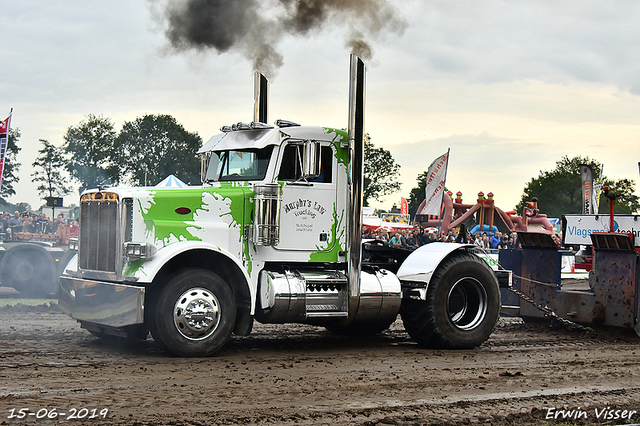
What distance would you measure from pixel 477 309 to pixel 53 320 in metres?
6.58

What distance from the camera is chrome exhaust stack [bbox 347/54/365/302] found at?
902 cm

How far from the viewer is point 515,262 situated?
1218cm

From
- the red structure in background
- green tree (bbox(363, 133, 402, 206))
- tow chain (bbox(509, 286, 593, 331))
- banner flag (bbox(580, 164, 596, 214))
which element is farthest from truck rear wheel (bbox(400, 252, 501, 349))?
green tree (bbox(363, 133, 402, 206))

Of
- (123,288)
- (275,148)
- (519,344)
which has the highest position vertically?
(275,148)

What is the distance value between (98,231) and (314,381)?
10.7ft

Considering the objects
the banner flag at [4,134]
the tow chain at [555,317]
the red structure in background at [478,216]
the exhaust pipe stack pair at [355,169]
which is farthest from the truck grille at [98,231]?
the red structure in background at [478,216]

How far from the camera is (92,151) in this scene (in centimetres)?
6028

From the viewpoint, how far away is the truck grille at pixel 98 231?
8266 mm

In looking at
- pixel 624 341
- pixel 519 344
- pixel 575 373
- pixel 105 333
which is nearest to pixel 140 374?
pixel 105 333

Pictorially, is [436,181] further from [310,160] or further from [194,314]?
[194,314]

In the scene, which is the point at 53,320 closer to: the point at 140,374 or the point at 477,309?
the point at 140,374

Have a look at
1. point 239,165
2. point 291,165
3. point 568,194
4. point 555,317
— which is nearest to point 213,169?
point 239,165

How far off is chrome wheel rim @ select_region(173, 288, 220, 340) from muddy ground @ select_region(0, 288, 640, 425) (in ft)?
1.12

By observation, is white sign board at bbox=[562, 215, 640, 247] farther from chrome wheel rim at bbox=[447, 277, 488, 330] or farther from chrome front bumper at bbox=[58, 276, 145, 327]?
chrome front bumper at bbox=[58, 276, 145, 327]
